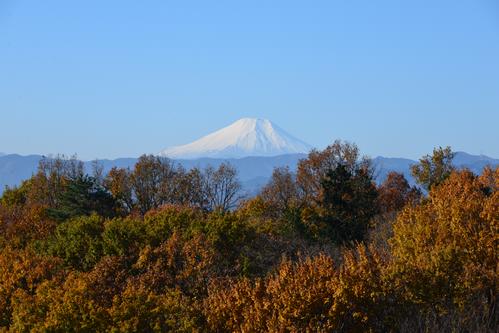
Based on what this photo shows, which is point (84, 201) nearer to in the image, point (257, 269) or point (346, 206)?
point (346, 206)

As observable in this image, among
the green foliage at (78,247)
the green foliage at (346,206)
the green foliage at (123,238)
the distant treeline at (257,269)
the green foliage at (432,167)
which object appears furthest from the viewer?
the green foliage at (432,167)

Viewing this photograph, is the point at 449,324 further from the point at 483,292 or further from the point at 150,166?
the point at 150,166

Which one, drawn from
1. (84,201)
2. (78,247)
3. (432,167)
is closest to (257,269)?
(78,247)

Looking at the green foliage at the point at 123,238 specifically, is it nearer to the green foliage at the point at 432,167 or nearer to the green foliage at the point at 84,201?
the green foliage at the point at 84,201

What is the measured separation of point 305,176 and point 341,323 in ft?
202

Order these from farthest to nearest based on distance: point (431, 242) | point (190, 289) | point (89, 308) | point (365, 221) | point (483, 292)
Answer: point (365, 221) < point (190, 289) < point (431, 242) < point (483, 292) < point (89, 308)

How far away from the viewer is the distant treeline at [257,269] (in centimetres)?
2042

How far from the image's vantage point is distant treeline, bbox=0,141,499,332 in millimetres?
20422

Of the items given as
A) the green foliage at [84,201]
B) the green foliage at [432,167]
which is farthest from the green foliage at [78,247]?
the green foliage at [432,167]

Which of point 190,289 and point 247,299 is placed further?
point 190,289

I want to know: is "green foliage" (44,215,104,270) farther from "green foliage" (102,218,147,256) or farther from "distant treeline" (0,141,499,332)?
"green foliage" (102,218,147,256)

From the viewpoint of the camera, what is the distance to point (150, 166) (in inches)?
3125

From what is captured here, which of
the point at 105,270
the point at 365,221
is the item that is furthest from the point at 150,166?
the point at 105,270

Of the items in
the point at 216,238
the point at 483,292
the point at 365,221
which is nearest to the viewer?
the point at 483,292
